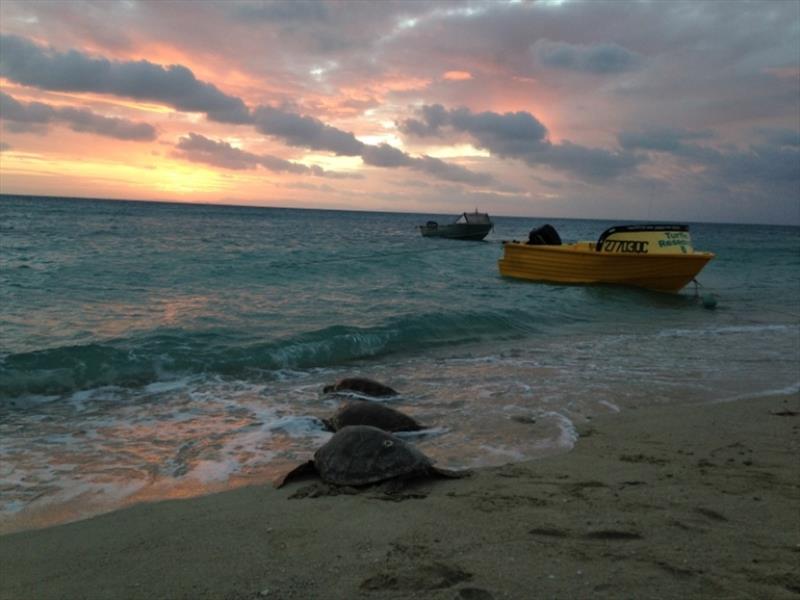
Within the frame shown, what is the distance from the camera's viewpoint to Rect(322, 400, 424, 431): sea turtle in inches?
227

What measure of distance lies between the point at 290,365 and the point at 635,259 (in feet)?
36.0

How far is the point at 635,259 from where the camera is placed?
16516mm

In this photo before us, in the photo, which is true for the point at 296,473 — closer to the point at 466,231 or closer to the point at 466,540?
the point at 466,540

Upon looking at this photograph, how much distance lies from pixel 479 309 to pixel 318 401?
712 centimetres

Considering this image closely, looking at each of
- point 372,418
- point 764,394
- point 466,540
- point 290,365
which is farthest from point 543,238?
point 466,540

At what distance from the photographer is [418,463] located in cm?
436

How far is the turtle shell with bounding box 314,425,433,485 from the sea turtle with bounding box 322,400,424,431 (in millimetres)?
1078

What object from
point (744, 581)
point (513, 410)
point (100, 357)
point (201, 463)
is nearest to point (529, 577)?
point (744, 581)

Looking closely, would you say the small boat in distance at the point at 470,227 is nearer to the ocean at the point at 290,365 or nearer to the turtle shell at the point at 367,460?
the ocean at the point at 290,365

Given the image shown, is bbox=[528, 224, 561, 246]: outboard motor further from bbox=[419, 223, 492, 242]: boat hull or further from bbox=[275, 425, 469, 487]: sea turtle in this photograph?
bbox=[419, 223, 492, 242]: boat hull

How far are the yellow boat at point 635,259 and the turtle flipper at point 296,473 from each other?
548 inches

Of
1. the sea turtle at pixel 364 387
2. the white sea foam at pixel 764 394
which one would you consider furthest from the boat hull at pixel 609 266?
the sea turtle at pixel 364 387

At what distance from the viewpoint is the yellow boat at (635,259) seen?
648 inches

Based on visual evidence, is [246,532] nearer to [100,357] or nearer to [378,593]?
[378,593]
